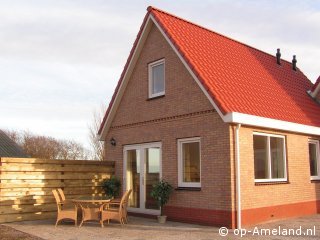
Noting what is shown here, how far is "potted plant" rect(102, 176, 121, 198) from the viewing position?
14734 mm

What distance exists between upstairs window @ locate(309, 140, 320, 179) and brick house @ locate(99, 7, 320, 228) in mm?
38

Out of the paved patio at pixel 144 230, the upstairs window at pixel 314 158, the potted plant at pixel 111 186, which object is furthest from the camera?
the upstairs window at pixel 314 158

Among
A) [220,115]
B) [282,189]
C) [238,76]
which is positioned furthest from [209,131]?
[282,189]

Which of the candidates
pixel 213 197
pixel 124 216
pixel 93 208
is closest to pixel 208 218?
pixel 213 197

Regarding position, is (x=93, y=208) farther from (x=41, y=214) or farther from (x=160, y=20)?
(x=160, y=20)

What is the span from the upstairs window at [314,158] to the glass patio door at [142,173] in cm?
592

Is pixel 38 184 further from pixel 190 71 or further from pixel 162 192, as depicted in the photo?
pixel 190 71

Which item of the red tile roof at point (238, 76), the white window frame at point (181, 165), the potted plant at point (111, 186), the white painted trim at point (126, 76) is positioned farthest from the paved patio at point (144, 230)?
the white painted trim at point (126, 76)

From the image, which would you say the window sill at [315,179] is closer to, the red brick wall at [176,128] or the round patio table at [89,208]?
the red brick wall at [176,128]

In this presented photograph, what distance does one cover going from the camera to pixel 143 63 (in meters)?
15.0

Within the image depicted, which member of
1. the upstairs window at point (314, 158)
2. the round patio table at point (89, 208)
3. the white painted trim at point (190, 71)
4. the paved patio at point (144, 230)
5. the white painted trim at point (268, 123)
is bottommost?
the paved patio at point (144, 230)

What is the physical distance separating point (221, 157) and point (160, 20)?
18.3 feet

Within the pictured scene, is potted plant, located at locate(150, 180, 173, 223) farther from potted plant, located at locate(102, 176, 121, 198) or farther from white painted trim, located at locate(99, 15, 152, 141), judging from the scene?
white painted trim, located at locate(99, 15, 152, 141)

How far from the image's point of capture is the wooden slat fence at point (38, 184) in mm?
12539
